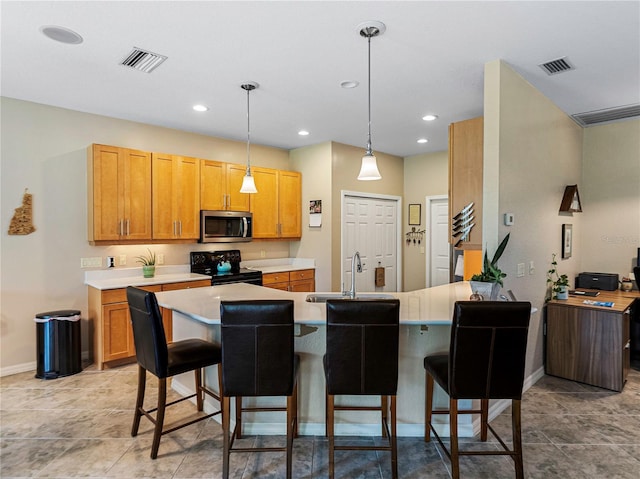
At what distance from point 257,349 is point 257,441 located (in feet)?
2.98

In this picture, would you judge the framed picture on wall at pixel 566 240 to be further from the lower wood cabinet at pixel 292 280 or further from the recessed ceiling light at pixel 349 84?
the lower wood cabinet at pixel 292 280

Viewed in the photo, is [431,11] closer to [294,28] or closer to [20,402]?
[294,28]

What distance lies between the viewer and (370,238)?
6.19 metres

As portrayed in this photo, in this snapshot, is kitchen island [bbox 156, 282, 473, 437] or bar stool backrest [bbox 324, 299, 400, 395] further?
kitchen island [bbox 156, 282, 473, 437]

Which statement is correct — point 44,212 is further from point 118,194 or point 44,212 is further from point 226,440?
point 226,440

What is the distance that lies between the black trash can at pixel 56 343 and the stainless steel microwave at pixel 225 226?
64.4 inches

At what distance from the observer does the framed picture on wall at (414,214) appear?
6504 mm

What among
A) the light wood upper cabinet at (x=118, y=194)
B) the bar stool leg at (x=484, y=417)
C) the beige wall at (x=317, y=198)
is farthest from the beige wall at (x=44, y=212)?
the bar stool leg at (x=484, y=417)

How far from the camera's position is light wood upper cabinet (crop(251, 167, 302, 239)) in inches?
211

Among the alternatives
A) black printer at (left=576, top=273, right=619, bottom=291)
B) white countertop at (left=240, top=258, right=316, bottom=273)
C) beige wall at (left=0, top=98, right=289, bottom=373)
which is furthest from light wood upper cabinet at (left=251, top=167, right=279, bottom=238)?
black printer at (left=576, top=273, right=619, bottom=291)

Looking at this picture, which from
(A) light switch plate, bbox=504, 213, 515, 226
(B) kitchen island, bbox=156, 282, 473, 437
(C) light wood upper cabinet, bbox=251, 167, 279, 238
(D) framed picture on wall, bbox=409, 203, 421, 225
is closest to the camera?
(B) kitchen island, bbox=156, 282, 473, 437

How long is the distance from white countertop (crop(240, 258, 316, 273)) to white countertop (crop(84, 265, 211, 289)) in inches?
Result: 39.1

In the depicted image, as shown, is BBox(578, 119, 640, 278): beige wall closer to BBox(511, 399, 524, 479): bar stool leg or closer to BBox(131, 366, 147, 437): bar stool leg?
BBox(511, 399, 524, 479): bar stool leg

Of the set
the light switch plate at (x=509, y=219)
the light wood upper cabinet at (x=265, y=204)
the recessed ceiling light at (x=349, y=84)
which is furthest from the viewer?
the light wood upper cabinet at (x=265, y=204)
